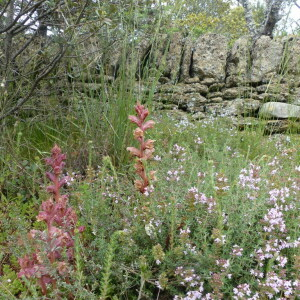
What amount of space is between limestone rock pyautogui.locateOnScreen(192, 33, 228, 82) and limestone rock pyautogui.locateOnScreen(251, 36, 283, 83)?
466mm

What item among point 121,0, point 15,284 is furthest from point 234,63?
point 15,284

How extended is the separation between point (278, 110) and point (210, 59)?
1295mm

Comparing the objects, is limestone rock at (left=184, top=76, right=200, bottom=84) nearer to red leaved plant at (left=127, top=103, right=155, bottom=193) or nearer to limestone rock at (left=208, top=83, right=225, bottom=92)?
limestone rock at (left=208, top=83, right=225, bottom=92)

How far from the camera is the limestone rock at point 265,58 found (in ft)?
18.4

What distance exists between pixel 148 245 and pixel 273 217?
636 mm

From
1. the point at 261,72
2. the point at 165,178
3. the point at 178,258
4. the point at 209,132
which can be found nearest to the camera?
the point at 178,258

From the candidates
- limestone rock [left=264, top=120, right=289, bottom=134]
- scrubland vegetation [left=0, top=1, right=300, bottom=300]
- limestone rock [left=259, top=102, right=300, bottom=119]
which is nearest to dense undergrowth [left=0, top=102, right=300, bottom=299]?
scrubland vegetation [left=0, top=1, right=300, bottom=300]

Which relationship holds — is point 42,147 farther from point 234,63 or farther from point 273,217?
point 234,63

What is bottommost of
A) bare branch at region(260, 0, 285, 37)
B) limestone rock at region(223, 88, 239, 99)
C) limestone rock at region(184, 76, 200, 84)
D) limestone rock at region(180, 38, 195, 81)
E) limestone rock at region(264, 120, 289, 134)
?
limestone rock at region(264, 120, 289, 134)

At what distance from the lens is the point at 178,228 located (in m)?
2.01

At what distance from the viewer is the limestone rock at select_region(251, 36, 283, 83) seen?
18.4ft

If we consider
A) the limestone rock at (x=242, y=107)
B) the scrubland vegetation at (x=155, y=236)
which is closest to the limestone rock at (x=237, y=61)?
the limestone rock at (x=242, y=107)

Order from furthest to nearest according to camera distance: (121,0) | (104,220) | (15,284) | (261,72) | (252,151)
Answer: (261,72) → (252,151) → (121,0) → (104,220) → (15,284)

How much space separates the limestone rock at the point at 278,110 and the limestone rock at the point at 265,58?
53 centimetres
